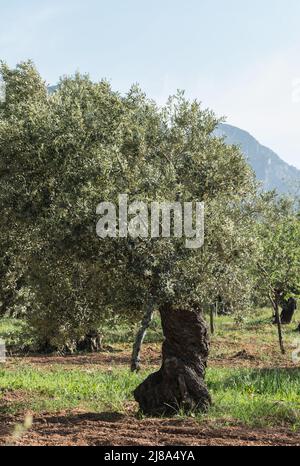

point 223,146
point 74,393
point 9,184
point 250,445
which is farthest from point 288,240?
point 250,445

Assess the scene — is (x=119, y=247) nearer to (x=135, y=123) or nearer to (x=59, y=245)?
(x=59, y=245)

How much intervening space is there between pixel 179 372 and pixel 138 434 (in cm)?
306

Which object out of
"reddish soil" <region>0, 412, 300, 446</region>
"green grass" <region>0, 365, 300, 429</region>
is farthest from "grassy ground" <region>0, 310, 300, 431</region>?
"reddish soil" <region>0, 412, 300, 446</region>

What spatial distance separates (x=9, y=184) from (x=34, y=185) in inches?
30.3

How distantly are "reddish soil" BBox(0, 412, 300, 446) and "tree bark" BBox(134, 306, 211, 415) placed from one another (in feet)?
2.88

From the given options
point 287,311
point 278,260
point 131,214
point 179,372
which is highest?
point 131,214

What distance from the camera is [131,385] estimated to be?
65.4ft

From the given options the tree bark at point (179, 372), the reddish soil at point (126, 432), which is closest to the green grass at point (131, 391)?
the tree bark at point (179, 372)

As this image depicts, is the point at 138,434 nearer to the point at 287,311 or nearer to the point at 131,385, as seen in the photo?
the point at 131,385

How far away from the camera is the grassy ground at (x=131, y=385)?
48.3 feet

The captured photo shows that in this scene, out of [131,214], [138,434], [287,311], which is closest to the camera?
[138,434]

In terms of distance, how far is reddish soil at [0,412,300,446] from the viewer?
11.4 meters

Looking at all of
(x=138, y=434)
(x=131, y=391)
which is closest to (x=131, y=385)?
(x=131, y=391)

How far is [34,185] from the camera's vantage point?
666 inches
